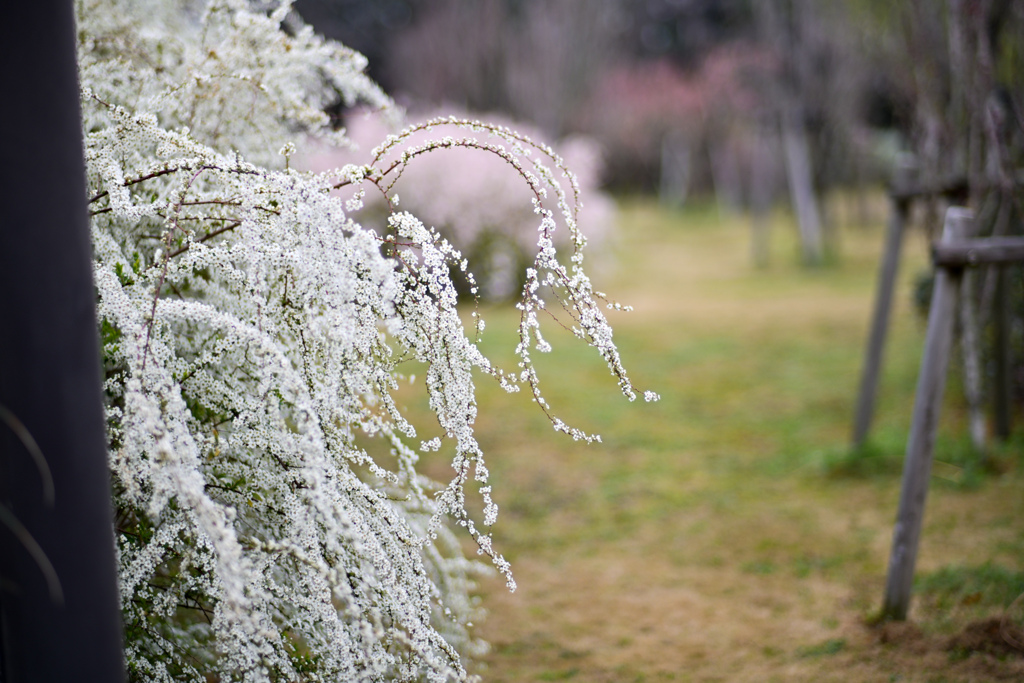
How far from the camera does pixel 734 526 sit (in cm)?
361

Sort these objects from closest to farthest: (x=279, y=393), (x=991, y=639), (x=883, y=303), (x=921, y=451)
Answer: (x=279, y=393)
(x=991, y=639)
(x=921, y=451)
(x=883, y=303)

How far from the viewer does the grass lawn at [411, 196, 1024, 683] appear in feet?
8.25

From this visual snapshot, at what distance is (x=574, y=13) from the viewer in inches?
583

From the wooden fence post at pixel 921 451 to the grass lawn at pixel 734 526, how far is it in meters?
0.15

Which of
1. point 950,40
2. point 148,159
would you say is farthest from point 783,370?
point 148,159

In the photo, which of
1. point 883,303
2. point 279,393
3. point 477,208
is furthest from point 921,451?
point 477,208

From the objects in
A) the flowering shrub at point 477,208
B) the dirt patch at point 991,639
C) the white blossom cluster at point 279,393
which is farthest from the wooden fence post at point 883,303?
the flowering shrub at point 477,208

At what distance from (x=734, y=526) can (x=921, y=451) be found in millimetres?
1186

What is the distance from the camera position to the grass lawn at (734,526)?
2.51 metres

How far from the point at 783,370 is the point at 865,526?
2.86 metres

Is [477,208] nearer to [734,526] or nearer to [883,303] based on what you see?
[883,303]

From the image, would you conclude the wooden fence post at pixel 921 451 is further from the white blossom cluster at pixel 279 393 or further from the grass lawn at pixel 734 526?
the white blossom cluster at pixel 279 393

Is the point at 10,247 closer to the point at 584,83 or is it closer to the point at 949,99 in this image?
the point at 949,99

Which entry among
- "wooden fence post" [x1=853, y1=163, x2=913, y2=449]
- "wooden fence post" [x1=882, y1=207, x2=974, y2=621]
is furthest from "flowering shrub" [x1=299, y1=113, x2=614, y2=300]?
"wooden fence post" [x1=882, y1=207, x2=974, y2=621]
